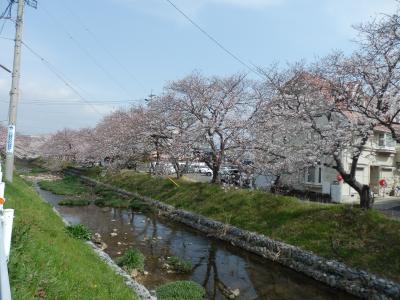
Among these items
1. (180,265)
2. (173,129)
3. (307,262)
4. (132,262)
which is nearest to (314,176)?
(173,129)

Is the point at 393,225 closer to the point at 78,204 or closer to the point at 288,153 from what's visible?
the point at 288,153

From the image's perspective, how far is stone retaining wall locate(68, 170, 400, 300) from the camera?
12.1 meters

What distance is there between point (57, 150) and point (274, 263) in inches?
2570

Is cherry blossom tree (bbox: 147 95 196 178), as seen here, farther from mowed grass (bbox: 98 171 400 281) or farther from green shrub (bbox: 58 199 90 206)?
green shrub (bbox: 58 199 90 206)

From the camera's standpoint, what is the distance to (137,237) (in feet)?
64.6

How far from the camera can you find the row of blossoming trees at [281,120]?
1491cm

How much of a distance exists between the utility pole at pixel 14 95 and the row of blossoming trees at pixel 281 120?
1198cm

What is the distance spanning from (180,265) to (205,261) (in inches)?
67.6

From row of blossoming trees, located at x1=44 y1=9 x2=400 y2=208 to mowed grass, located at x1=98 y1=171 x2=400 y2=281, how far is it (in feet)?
5.01

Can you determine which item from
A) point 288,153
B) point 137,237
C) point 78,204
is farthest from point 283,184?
point 78,204

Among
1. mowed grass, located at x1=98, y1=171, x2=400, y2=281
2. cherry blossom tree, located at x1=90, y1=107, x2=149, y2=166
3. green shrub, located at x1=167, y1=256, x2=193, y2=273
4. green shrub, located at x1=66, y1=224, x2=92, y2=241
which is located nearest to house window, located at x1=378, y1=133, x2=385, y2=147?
mowed grass, located at x1=98, y1=171, x2=400, y2=281

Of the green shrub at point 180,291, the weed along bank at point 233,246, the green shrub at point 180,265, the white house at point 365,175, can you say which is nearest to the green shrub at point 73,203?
the weed along bank at point 233,246

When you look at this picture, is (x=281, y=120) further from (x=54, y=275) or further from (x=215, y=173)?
(x=54, y=275)

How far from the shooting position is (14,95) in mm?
17156
